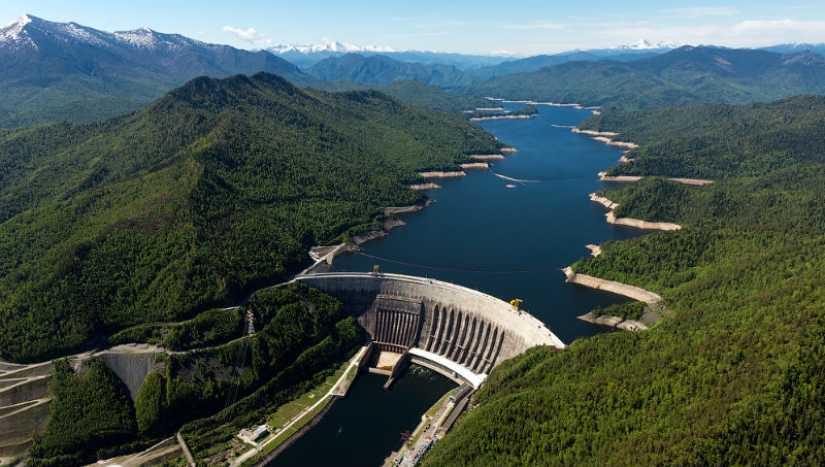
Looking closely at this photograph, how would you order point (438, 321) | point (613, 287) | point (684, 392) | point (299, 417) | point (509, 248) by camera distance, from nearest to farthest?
point (684, 392)
point (299, 417)
point (438, 321)
point (613, 287)
point (509, 248)

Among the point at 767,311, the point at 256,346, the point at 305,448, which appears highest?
the point at 767,311

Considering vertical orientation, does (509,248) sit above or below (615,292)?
above

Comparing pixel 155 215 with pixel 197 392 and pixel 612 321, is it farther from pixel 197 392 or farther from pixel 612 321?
pixel 612 321

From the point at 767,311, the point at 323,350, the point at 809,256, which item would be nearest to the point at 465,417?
the point at 323,350

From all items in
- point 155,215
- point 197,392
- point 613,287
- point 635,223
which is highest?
point 155,215

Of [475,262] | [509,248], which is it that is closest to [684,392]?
[475,262]

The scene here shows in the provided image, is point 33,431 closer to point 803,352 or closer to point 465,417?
point 465,417
